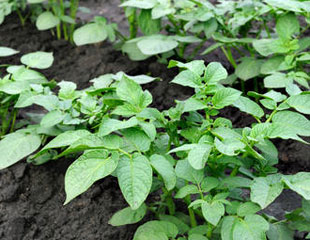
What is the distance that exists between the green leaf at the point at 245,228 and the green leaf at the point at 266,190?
45mm

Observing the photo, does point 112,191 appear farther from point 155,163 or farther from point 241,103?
point 241,103

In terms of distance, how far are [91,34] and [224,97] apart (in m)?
1.25

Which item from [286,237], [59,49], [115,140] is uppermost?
[115,140]

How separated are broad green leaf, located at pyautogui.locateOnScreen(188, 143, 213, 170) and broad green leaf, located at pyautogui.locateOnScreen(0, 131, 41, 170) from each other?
0.70 meters

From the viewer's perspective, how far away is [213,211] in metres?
1.14

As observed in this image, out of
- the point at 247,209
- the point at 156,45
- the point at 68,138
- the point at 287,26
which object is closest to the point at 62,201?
the point at 68,138

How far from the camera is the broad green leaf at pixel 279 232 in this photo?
132 centimetres

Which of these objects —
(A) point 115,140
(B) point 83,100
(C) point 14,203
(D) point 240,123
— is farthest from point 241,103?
(C) point 14,203

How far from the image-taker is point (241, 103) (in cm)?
133

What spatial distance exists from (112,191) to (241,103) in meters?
0.61

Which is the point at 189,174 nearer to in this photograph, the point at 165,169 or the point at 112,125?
the point at 165,169

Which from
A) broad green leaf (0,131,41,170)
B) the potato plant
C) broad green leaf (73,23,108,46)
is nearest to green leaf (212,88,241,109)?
the potato plant

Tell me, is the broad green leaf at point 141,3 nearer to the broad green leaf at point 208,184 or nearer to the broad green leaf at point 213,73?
the broad green leaf at point 213,73

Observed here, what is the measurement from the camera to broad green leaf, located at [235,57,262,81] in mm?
2010
